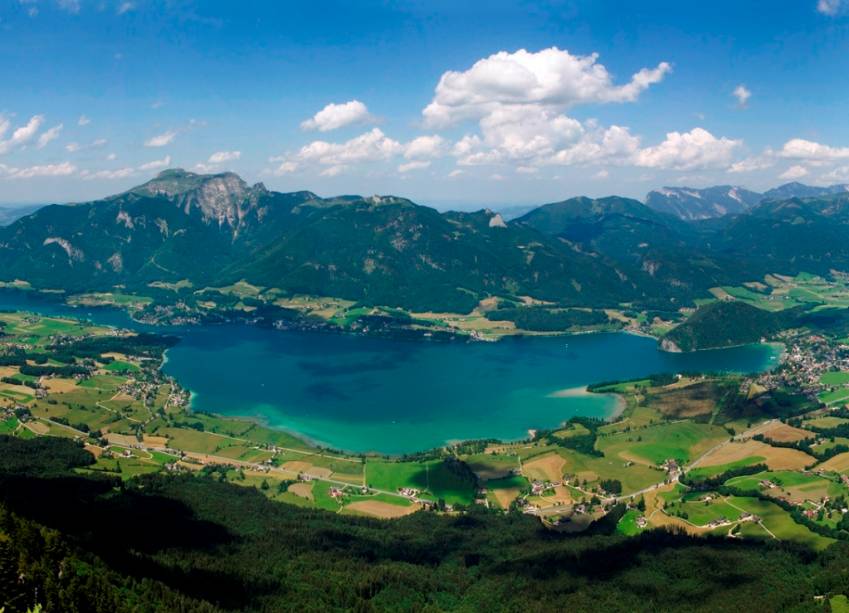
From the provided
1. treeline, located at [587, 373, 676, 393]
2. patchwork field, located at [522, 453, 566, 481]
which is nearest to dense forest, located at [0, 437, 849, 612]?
patchwork field, located at [522, 453, 566, 481]

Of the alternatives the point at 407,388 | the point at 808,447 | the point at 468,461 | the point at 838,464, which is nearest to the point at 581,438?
the point at 468,461

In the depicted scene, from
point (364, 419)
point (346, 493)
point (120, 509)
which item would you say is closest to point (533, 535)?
point (346, 493)

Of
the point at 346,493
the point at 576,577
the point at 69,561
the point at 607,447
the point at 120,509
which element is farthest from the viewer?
the point at 607,447

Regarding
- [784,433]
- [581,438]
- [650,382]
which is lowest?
[784,433]

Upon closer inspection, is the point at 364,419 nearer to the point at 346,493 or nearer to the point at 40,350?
the point at 346,493

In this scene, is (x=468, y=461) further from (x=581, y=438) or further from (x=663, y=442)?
(x=663, y=442)

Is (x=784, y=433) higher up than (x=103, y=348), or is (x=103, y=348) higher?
(x=103, y=348)

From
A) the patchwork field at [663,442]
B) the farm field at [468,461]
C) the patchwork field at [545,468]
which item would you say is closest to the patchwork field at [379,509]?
the farm field at [468,461]
